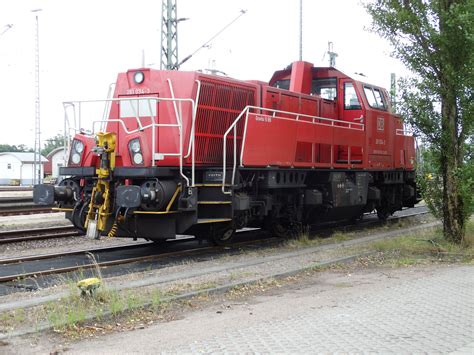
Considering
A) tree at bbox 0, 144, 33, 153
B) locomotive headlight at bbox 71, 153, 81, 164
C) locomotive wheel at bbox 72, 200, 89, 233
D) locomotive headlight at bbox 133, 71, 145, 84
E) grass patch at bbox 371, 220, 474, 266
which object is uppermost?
tree at bbox 0, 144, 33, 153

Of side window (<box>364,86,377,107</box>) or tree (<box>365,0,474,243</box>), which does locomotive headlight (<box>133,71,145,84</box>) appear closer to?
tree (<box>365,0,474,243</box>)

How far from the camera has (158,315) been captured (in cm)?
645

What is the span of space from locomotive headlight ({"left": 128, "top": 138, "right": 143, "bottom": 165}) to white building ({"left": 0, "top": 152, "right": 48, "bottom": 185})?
66561mm

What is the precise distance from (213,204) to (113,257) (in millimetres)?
2373

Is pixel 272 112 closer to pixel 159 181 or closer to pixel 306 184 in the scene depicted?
pixel 306 184

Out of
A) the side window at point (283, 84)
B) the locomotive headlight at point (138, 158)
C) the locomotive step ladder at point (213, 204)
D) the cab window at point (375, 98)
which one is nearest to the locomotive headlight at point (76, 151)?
the locomotive headlight at point (138, 158)

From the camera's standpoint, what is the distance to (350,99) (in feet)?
49.8

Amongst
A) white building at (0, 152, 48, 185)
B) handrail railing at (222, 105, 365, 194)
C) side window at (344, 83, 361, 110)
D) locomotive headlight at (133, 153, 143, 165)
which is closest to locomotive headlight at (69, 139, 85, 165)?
locomotive headlight at (133, 153, 143, 165)

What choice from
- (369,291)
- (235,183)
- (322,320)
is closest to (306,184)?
(235,183)

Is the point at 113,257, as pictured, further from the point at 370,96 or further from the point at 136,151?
the point at 370,96

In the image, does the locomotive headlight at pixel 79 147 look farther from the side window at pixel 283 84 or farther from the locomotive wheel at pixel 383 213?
the locomotive wheel at pixel 383 213

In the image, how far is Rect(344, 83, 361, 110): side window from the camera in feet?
49.5

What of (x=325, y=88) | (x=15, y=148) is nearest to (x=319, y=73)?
(x=325, y=88)

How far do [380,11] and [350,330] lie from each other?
782 centimetres
